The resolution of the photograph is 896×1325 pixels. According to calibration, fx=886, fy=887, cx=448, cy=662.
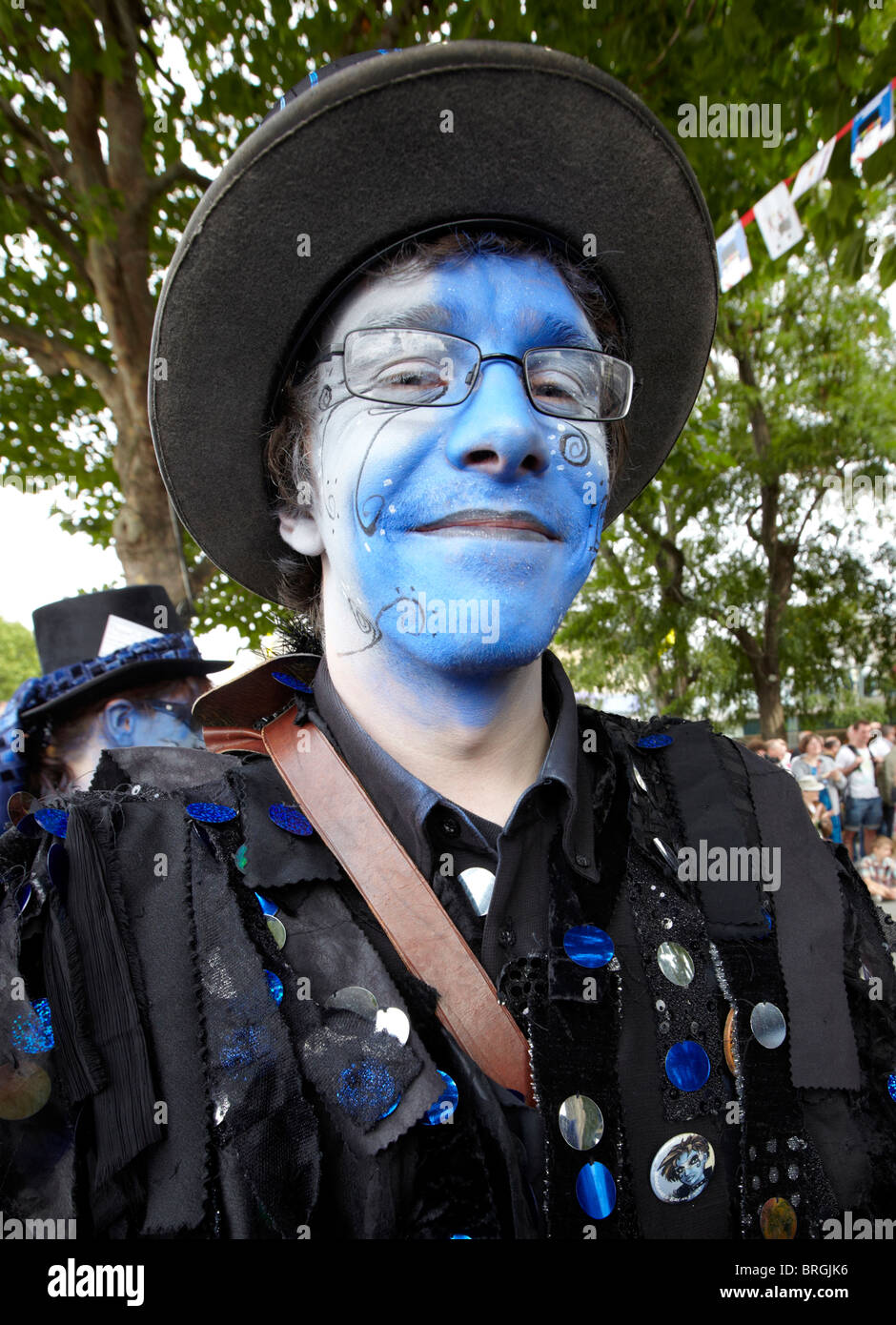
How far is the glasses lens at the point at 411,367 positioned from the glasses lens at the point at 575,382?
12 centimetres

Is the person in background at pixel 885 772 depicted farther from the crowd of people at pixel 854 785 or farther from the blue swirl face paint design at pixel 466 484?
the blue swirl face paint design at pixel 466 484

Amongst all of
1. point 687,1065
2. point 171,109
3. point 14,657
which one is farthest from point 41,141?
point 14,657

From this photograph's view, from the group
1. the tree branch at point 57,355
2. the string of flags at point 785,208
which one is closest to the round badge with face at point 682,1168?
the string of flags at point 785,208

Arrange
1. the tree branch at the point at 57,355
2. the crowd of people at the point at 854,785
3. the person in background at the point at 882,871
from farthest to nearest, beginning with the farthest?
the crowd of people at the point at 854,785 → the person in background at the point at 882,871 → the tree branch at the point at 57,355

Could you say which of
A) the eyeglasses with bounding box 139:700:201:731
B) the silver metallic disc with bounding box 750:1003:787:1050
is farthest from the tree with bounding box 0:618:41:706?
the silver metallic disc with bounding box 750:1003:787:1050

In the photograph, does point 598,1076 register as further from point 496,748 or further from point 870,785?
point 870,785

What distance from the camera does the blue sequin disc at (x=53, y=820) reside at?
136 cm

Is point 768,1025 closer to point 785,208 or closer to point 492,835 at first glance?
point 492,835

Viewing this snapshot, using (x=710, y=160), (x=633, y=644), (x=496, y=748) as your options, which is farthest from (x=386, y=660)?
(x=633, y=644)

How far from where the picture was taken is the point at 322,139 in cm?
153

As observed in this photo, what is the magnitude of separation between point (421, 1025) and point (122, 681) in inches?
109

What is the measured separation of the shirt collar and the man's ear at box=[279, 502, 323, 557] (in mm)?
241

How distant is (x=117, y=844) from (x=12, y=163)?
5.99 metres

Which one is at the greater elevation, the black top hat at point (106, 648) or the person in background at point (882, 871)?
the black top hat at point (106, 648)
